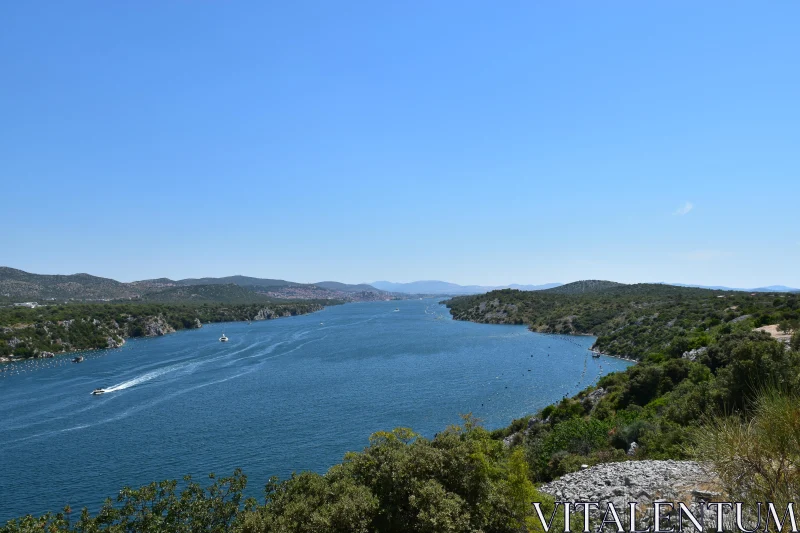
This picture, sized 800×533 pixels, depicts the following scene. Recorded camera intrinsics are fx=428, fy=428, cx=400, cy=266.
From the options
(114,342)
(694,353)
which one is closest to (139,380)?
(114,342)

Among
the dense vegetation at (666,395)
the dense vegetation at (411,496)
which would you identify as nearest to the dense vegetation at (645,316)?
the dense vegetation at (666,395)

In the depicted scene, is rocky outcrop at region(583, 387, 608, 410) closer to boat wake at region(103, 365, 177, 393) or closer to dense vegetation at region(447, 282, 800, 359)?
dense vegetation at region(447, 282, 800, 359)

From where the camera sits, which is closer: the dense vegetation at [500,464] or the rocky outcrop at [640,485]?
the dense vegetation at [500,464]

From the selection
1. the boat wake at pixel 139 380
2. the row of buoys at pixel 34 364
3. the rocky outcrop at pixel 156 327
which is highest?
the rocky outcrop at pixel 156 327

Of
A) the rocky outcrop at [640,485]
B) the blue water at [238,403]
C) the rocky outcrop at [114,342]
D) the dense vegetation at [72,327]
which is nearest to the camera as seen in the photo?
the rocky outcrop at [640,485]

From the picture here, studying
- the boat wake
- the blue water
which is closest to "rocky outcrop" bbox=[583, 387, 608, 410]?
the blue water

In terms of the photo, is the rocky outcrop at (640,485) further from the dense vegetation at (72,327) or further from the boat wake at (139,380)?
the dense vegetation at (72,327)

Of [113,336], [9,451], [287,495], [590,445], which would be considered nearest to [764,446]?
[287,495]
